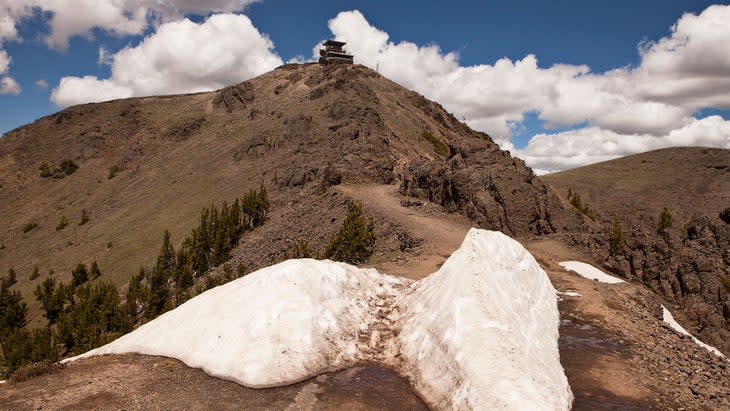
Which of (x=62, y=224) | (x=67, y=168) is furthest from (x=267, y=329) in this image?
(x=67, y=168)

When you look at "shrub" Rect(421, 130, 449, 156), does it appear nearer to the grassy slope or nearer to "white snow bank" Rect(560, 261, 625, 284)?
the grassy slope

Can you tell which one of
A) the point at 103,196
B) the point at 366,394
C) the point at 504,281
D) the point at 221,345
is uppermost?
the point at 103,196

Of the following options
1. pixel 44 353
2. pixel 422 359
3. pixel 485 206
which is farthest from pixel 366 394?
pixel 44 353

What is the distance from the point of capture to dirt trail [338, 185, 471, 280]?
28.5 m

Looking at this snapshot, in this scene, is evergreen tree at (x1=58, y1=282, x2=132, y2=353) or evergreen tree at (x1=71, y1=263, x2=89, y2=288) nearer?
evergreen tree at (x1=58, y1=282, x2=132, y2=353)

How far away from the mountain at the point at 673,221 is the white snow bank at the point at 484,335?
16.0 m

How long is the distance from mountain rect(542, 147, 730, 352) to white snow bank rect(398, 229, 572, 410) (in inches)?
631

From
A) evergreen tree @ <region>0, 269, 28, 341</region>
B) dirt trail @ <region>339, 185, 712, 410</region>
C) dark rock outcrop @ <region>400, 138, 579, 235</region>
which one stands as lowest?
evergreen tree @ <region>0, 269, 28, 341</region>

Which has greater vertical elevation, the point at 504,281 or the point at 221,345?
the point at 504,281

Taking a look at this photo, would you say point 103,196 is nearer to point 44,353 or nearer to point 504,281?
point 44,353

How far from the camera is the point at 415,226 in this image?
3788 centimetres

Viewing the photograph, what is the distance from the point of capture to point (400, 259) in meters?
30.2

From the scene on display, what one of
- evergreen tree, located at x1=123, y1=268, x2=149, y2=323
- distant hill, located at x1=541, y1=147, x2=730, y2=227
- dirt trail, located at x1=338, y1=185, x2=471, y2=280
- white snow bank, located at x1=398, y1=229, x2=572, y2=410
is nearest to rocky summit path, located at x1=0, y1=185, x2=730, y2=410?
white snow bank, located at x1=398, y1=229, x2=572, y2=410

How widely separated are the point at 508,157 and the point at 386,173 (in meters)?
18.0
